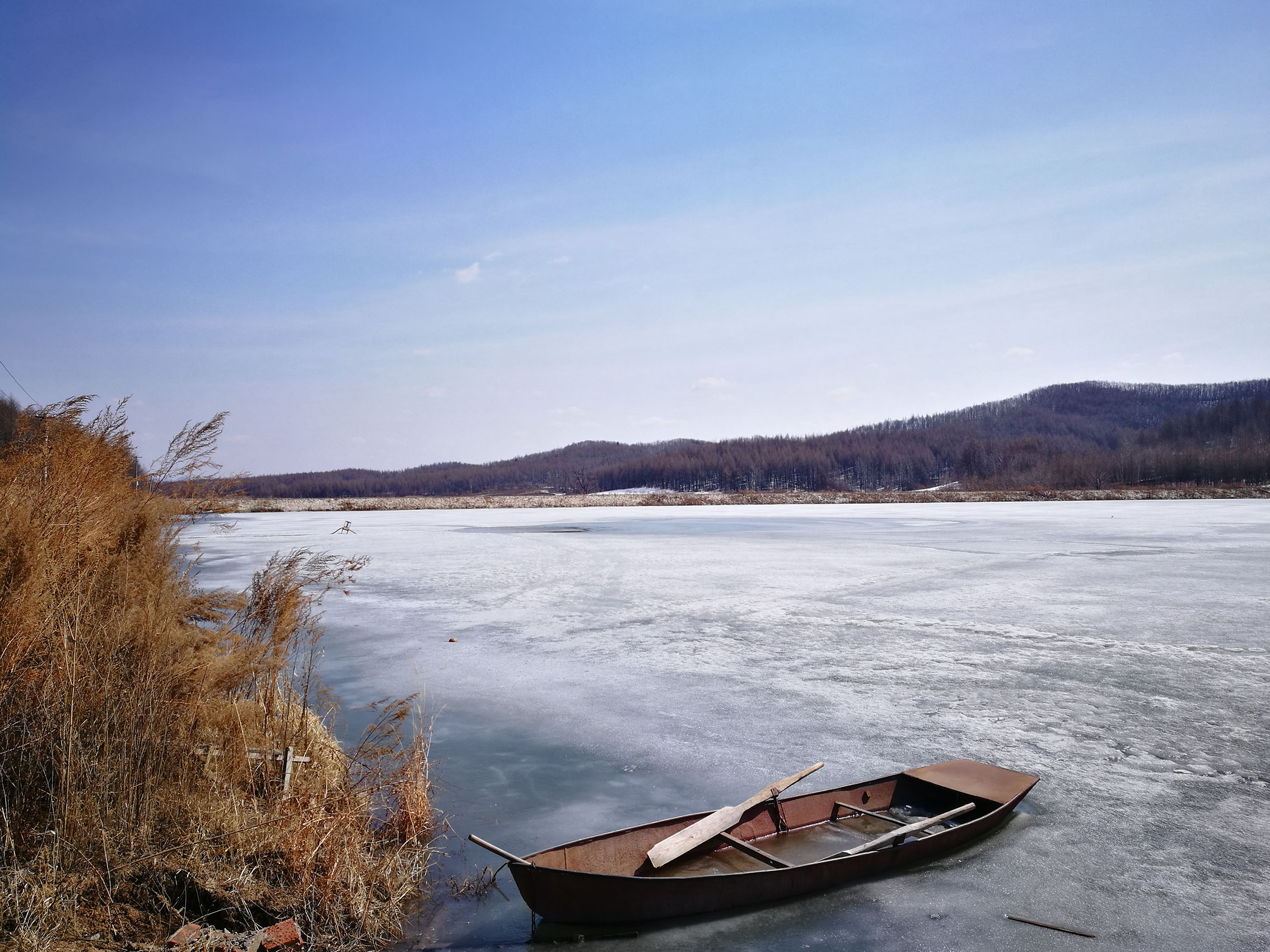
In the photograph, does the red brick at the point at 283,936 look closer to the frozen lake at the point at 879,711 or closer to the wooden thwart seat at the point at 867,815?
the frozen lake at the point at 879,711

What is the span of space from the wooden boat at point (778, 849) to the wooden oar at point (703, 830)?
0.06 m

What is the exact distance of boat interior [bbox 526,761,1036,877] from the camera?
385 cm

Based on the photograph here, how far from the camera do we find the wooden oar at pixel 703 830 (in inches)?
148

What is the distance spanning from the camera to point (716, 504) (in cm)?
5216

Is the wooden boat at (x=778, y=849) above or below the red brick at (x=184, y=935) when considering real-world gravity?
below

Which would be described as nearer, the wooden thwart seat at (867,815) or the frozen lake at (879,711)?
the frozen lake at (879,711)

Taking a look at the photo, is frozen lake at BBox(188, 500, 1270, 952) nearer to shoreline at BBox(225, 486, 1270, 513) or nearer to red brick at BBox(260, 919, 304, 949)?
red brick at BBox(260, 919, 304, 949)

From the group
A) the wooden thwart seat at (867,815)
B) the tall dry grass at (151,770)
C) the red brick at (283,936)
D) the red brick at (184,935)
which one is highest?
the tall dry grass at (151,770)

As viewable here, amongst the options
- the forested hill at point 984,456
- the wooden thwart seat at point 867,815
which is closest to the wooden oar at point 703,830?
the wooden thwart seat at point 867,815

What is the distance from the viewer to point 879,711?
6367mm

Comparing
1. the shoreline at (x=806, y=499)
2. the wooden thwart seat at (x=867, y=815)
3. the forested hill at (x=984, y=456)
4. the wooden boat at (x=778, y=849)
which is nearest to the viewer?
the wooden boat at (x=778, y=849)

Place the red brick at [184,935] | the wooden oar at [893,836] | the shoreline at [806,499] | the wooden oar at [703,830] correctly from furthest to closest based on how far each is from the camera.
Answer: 1. the shoreline at [806,499]
2. the wooden oar at [893,836]
3. the wooden oar at [703,830]
4. the red brick at [184,935]

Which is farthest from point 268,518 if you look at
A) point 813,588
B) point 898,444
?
point 898,444

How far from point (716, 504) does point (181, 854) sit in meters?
49.3
